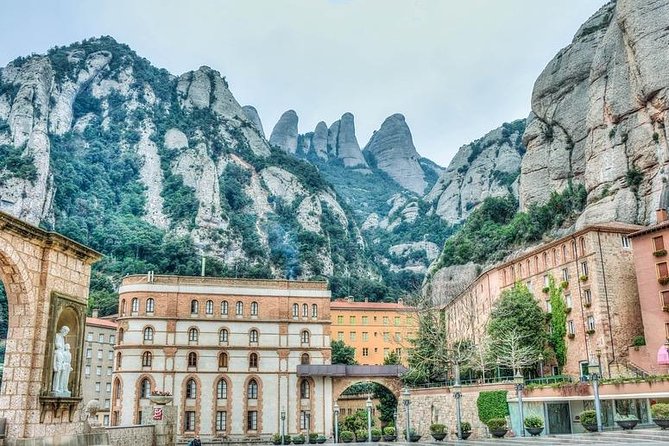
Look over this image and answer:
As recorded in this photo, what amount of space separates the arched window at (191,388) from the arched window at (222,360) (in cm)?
271

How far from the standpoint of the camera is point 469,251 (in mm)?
83625

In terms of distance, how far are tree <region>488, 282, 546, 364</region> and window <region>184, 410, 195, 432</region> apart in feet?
87.9

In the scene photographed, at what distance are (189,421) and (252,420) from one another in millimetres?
5526

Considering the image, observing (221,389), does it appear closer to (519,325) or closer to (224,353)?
(224,353)

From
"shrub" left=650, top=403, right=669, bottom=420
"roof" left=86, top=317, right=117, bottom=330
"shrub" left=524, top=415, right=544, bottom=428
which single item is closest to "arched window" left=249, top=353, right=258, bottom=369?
"roof" left=86, top=317, right=117, bottom=330

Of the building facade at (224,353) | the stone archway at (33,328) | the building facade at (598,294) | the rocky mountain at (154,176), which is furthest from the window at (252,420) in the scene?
the rocky mountain at (154,176)

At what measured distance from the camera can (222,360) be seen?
2149 inches

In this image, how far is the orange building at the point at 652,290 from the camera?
126 ft

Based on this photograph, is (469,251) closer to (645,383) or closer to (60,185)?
(645,383)

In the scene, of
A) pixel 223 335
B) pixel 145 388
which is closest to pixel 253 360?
pixel 223 335

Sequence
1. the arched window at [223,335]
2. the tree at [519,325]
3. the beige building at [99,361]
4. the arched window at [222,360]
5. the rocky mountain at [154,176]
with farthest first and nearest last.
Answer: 1. the rocky mountain at [154,176]
2. the beige building at [99,361]
3. the arched window at [223,335]
4. the arched window at [222,360]
5. the tree at [519,325]

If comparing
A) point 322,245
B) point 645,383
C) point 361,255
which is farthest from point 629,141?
point 361,255

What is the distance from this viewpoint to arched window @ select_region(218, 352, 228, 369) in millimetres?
54344

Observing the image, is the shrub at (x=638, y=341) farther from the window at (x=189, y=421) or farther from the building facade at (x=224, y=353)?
the window at (x=189, y=421)
